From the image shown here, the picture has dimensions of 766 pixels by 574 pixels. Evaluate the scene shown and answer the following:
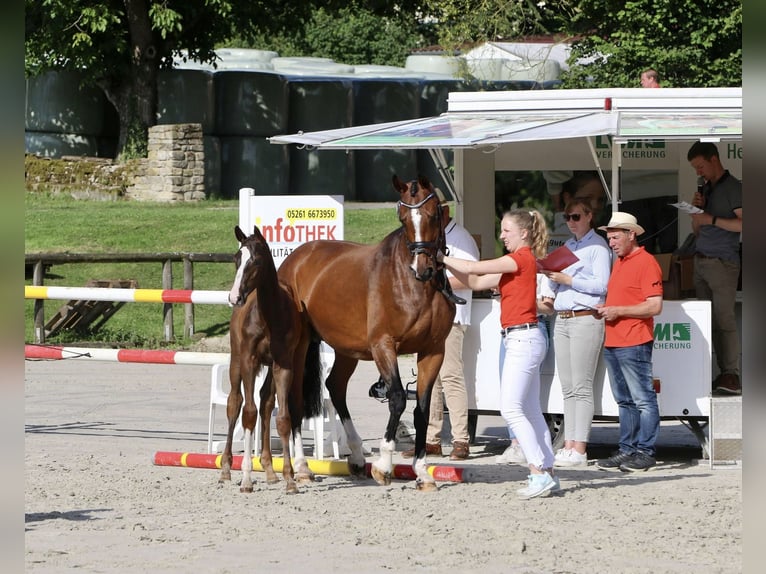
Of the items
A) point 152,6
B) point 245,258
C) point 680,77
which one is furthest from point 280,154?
point 245,258

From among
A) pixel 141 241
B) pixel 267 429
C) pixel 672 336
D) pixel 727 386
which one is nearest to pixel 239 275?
pixel 267 429

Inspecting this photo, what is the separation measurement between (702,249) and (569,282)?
1449 mm

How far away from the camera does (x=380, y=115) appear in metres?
29.6

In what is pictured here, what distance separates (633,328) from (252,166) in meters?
20.4

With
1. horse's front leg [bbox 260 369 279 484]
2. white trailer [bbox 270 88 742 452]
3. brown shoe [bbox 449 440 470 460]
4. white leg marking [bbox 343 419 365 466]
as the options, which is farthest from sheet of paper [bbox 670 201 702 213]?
horse's front leg [bbox 260 369 279 484]

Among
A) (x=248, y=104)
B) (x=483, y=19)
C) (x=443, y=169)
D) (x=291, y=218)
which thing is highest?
(x=483, y=19)

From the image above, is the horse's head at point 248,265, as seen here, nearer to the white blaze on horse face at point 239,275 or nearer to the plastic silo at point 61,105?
the white blaze on horse face at point 239,275

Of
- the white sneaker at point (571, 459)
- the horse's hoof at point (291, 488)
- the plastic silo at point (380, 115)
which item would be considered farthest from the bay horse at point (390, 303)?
the plastic silo at point (380, 115)

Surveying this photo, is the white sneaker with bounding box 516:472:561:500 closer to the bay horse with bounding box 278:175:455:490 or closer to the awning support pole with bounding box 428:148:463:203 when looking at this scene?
the bay horse with bounding box 278:175:455:490

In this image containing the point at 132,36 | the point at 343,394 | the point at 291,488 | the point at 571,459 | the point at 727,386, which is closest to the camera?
the point at 291,488

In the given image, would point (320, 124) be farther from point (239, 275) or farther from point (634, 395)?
point (239, 275)

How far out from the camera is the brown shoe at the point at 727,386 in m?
9.53

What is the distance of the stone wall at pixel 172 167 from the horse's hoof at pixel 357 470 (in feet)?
59.4

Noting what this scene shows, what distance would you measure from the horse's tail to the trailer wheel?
6.50ft
